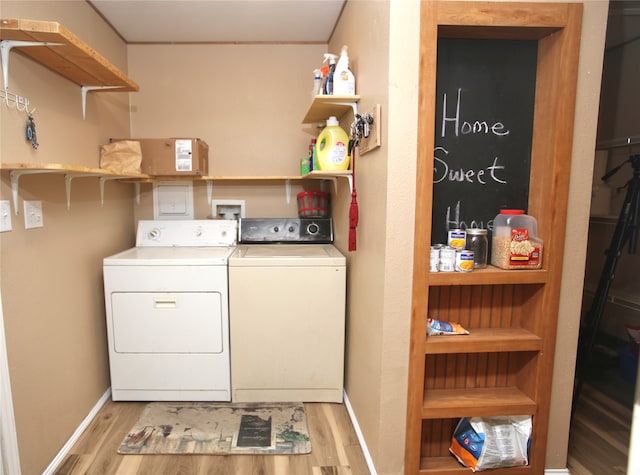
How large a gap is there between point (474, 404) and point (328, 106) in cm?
165

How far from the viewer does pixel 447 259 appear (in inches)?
58.4

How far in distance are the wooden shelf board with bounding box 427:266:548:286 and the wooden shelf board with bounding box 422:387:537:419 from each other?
515mm

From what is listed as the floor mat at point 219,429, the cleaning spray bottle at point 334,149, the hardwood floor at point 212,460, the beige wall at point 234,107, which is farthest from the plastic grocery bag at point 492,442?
the beige wall at point 234,107

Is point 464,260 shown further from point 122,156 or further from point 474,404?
point 122,156

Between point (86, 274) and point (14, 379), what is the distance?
2.37ft

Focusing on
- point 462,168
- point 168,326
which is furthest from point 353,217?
point 168,326

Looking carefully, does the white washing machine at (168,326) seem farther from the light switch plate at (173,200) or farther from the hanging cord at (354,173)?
the hanging cord at (354,173)

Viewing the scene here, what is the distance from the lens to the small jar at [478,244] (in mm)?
1534

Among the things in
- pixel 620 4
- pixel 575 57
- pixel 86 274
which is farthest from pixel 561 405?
pixel 86 274

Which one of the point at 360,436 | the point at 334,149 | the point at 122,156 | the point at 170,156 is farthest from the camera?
the point at 170,156

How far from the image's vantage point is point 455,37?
59.1 inches

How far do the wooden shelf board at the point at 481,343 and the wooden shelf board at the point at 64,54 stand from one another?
1.86 m

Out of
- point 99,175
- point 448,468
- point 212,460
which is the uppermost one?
point 99,175

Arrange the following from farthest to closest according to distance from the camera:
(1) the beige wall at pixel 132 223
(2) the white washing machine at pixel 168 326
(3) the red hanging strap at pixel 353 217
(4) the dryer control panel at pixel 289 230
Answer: (4) the dryer control panel at pixel 289 230 → (2) the white washing machine at pixel 168 326 → (3) the red hanging strap at pixel 353 217 → (1) the beige wall at pixel 132 223
